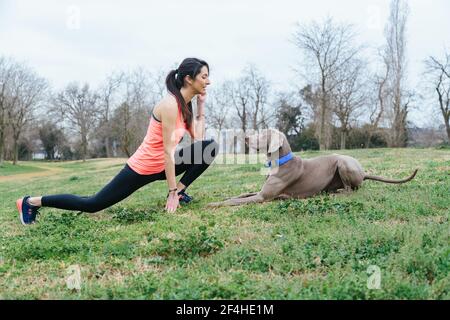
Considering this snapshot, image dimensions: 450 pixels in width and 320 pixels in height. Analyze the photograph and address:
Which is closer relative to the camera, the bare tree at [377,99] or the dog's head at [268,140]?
the dog's head at [268,140]

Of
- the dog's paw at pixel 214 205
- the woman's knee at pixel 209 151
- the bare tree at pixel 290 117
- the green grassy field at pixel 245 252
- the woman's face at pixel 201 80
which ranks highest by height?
the bare tree at pixel 290 117

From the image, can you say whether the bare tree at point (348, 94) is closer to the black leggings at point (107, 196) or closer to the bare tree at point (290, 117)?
the bare tree at point (290, 117)

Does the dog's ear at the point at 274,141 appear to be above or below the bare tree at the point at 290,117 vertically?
below

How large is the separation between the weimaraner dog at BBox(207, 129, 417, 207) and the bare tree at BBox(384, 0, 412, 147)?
32814 mm

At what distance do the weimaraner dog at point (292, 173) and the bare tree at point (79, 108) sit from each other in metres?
46.6

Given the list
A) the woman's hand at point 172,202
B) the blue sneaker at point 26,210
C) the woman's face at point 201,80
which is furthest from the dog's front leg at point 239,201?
the blue sneaker at point 26,210

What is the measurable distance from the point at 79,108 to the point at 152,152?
4882 centimetres

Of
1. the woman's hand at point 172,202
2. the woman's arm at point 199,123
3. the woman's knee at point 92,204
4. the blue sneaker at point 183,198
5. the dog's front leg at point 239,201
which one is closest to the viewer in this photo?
the woman's knee at point 92,204

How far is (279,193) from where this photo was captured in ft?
18.9

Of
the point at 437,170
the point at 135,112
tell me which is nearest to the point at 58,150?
the point at 135,112

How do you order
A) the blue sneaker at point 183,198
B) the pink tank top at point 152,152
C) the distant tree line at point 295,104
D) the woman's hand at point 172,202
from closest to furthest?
the pink tank top at point 152,152, the woman's hand at point 172,202, the blue sneaker at point 183,198, the distant tree line at point 295,104

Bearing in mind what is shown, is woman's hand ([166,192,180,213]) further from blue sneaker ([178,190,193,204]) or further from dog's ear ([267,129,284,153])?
dog's ear ([267,129,284,153])

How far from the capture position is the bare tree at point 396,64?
35.6 meters

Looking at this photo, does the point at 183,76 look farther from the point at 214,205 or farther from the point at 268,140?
the point at 214,205
